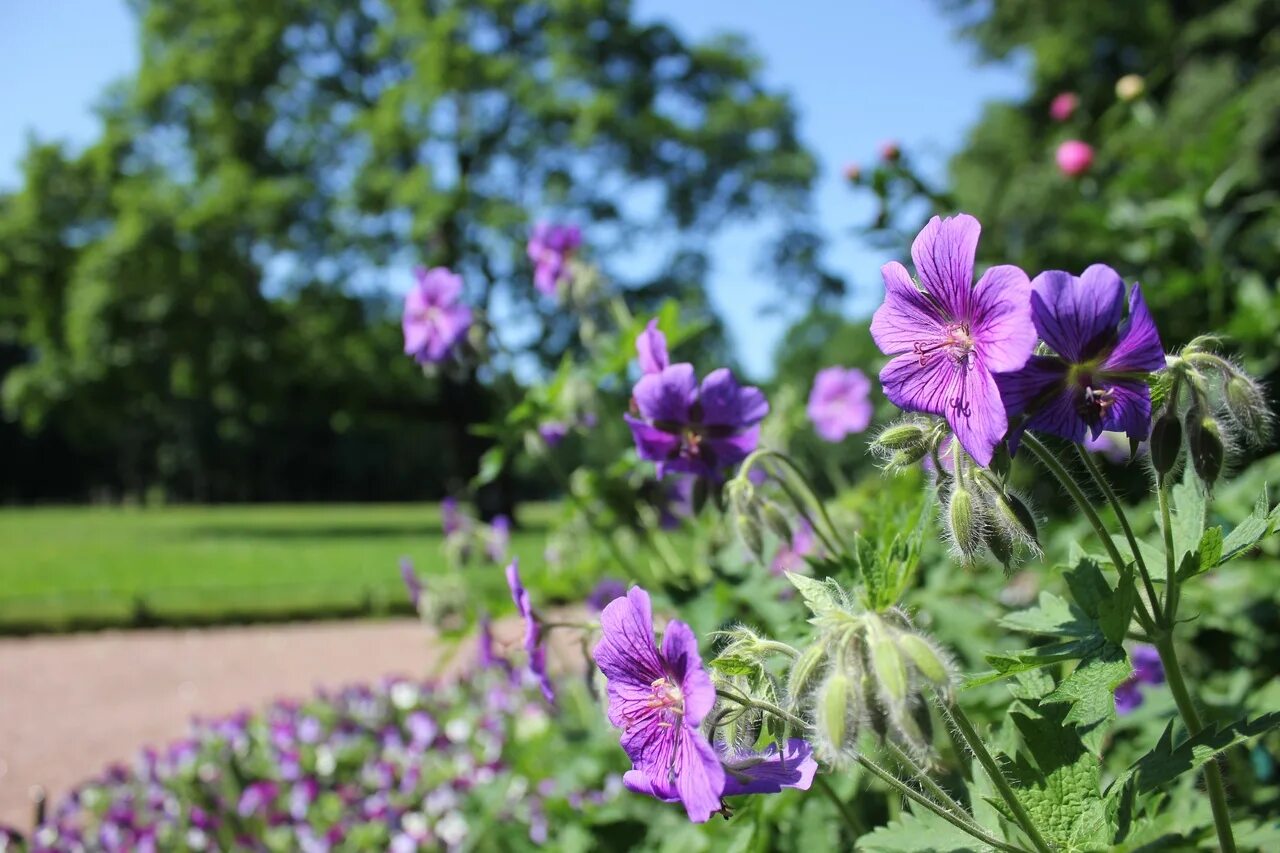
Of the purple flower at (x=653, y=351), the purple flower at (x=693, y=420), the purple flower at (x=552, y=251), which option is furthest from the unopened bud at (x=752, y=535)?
the purple flower at (x=552, y=251)

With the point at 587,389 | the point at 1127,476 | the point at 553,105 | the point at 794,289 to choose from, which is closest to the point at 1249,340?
the point at 1127,476

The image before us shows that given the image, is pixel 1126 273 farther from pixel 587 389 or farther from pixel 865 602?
pixel 865 602

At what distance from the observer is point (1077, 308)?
85 centimetres

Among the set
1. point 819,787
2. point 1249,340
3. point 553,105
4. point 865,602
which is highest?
point 553,105

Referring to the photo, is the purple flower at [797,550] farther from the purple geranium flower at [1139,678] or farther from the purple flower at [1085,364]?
the purple flower at [1085,364]

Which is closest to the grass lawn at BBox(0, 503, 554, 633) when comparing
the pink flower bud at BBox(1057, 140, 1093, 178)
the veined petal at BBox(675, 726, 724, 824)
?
the veined petal at BBox(675, 726, 724, 824)

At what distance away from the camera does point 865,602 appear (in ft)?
3.23

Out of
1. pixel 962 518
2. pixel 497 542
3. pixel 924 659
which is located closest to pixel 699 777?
pixel 924 659

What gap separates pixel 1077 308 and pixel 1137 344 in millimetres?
66

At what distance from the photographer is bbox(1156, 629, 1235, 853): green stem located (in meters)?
1.05

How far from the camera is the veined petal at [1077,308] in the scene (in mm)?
834

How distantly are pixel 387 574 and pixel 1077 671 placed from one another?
12437 mm

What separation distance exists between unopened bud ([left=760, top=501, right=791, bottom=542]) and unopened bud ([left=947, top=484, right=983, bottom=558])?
1.57ft

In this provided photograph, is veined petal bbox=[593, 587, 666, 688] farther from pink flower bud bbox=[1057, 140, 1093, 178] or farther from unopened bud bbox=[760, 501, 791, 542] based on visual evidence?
pink flower bud bbox=[1057, 140, 1093, 178]
